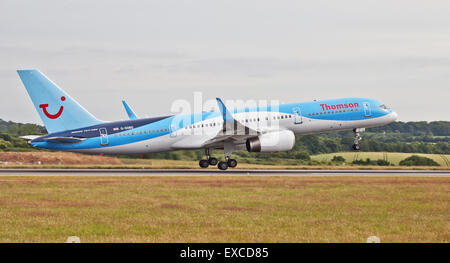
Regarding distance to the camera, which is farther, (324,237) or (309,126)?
(309,126)

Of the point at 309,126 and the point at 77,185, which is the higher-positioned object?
the point at 309,126

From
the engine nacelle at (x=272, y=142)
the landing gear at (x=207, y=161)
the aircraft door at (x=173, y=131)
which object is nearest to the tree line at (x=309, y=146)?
the landing gear at (x=207, y=161)

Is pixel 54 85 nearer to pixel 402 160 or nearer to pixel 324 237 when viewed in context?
pixel 324 237

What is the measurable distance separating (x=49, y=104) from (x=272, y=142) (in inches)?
820

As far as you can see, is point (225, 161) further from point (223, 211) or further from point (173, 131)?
point (223, 211)

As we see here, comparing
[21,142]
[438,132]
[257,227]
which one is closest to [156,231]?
[257,227]

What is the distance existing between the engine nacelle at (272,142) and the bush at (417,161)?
26.9 meters

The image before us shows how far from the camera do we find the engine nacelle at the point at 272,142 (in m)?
52.8

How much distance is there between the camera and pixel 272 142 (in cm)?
5278

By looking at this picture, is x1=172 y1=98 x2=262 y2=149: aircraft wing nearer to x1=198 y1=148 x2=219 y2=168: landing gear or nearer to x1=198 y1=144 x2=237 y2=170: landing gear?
x1=198 y1=144 x2=237 y2=170: landing gear

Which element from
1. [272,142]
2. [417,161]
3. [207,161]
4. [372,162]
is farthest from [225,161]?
[417,161]

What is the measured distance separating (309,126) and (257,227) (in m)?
35.5

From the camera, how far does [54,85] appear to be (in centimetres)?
5422

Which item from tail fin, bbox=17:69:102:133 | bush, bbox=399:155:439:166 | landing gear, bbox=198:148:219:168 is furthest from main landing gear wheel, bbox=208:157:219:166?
bush, bbox=399:155:439:166
